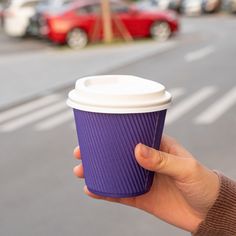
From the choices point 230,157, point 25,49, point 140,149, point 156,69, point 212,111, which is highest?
A: point 140,149

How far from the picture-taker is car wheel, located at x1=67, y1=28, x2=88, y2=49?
59.1 ft

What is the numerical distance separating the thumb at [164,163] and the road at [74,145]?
270cm

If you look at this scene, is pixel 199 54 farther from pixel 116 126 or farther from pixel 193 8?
pixel 193 8

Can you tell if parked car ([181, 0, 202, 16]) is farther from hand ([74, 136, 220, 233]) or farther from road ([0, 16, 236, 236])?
hand ([74, 136, 220, 233])

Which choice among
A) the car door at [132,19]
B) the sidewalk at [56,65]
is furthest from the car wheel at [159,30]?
the sidewalk at [56,65]

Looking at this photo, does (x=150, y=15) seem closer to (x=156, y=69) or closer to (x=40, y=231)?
(x=156, y=69)

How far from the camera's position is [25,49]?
60.9ft

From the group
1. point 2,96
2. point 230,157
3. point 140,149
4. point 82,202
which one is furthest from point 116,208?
point 2,96

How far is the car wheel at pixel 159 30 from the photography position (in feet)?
63.0

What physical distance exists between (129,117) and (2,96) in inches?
366

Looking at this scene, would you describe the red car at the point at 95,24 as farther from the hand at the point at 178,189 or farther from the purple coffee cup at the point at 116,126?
the purple coffee cup at the point at 116,126

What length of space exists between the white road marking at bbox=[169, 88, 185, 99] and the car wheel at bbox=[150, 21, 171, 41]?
8.58m

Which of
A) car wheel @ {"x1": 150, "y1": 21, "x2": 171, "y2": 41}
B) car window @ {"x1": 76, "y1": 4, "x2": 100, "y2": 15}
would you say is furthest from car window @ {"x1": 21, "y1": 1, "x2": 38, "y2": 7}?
car wheel @ {"x1": 150, "y1": 21, "x2": 171, "y2": 41}

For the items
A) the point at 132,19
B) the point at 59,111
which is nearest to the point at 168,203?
the point at 59,111
